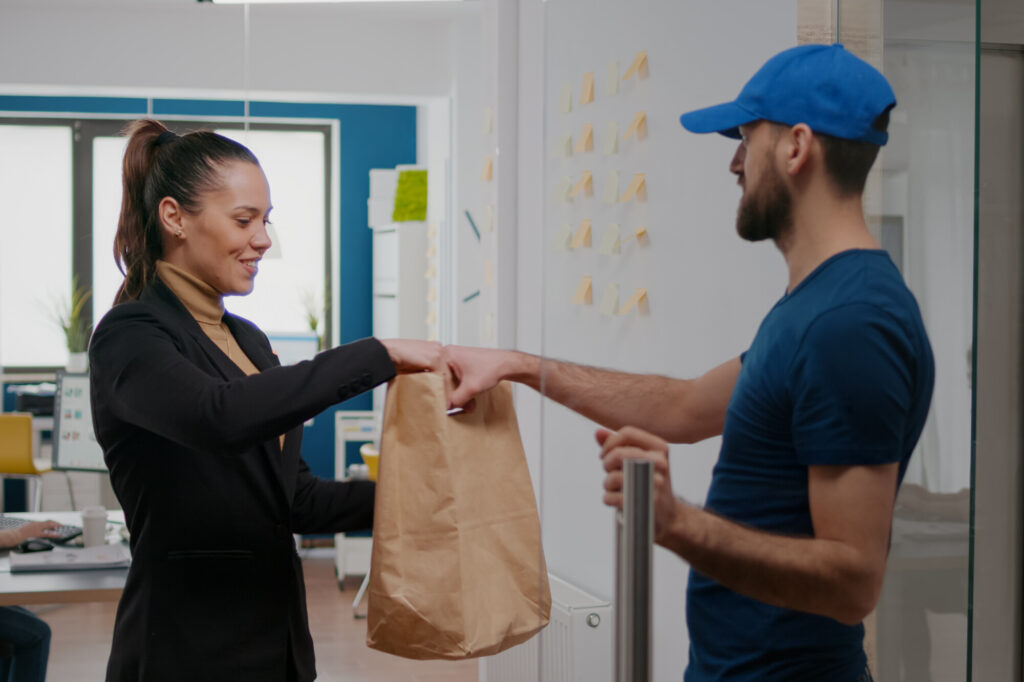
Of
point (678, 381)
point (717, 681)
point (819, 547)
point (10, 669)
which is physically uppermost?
point (678, 381)

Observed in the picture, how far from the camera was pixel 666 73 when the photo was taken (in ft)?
2.71

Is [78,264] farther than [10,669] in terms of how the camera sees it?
Yes

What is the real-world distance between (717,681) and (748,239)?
36cm

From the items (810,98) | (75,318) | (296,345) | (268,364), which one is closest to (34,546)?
(268,364)

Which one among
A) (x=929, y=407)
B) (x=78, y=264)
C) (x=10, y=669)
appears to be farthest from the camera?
(x=78, y=264)

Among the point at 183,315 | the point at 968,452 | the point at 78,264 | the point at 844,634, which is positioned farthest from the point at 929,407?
the point at 78,264

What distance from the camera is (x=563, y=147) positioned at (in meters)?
0.90

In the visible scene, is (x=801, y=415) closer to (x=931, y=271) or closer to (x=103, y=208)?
(x=931, y=271)

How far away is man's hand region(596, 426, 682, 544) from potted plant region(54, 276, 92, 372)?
197 inches

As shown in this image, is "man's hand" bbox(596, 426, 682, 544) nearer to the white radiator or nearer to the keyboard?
the white radiator

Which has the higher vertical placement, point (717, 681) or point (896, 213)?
point (896, 213)

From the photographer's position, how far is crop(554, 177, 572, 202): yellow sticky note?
89cm

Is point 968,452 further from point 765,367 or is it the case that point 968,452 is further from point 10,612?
point 10,612

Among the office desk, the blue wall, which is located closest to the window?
the blue wall
